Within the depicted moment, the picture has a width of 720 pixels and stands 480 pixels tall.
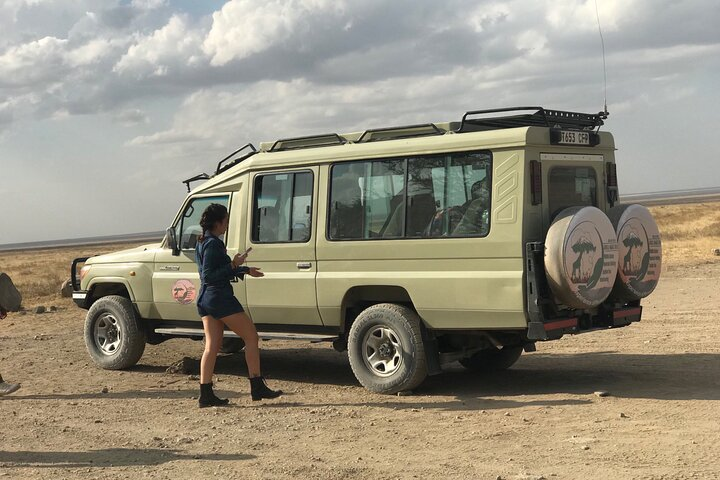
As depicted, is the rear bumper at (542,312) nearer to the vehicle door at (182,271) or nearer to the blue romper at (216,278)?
the blue romper at (216,278)

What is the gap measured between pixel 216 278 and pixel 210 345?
60cm

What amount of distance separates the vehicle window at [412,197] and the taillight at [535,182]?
0.37m

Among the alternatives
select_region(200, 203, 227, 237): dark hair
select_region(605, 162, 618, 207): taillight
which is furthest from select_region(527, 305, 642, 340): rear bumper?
select_region(200, 203, 227, 237): dark hair

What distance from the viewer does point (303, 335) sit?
29.6ft

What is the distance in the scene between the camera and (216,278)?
791cm

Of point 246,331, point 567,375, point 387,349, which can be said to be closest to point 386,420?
point 387,349

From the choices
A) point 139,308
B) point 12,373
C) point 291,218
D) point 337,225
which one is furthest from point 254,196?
point 12,373

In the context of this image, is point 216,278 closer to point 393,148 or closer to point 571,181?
point 393,148

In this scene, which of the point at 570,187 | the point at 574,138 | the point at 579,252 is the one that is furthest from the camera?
the point at 570,187

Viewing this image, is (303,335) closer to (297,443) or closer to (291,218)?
(291,218)

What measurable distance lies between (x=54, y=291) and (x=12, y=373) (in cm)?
1364

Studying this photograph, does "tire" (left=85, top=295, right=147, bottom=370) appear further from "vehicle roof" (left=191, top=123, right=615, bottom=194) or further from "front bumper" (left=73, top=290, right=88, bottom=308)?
"vehicle roof" (left=191, top=123, right=615, bottom=194)

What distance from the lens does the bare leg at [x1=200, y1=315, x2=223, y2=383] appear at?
7.98m

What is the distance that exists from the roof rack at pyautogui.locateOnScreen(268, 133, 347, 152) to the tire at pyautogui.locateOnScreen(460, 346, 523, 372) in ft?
8.95
